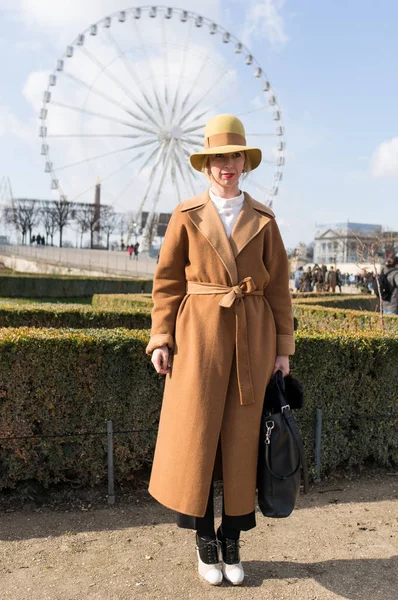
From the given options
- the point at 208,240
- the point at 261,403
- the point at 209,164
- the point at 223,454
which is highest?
the point at 209,164

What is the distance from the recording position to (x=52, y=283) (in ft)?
75.9

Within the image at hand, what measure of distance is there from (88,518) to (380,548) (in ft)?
5.48

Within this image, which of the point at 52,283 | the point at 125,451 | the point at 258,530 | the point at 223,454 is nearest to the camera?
the point at 223,454

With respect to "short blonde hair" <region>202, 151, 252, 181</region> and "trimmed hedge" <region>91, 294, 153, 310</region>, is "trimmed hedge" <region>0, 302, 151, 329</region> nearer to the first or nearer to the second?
"trimmed hedge" <region>91, 294, 153, 310</region>

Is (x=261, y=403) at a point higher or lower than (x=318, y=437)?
higher

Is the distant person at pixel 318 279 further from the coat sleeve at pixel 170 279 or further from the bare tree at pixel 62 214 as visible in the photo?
the bare tree at pixel 62 214

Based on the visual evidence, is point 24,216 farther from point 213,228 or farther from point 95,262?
point 213,228

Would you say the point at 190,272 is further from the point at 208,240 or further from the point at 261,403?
the point at 261,403

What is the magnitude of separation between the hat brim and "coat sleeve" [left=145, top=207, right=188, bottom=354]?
0.27m

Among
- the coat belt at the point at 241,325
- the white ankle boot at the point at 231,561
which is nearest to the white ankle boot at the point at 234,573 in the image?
A: the white ankle boot at the point at 231,561

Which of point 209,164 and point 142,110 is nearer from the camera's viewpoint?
point 209,164

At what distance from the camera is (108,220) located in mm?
79312

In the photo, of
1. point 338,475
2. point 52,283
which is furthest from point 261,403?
point 52,283

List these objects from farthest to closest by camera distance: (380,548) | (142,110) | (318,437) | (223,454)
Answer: (142,110) → (318,437) → (380,548) → (223,454)
